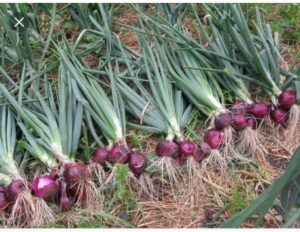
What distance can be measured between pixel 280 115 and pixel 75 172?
92 centimetres

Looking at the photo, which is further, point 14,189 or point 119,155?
point 119,155

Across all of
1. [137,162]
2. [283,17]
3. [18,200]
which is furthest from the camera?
[283,17]

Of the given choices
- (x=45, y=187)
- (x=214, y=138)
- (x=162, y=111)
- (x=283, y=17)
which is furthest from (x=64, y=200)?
(x=283, y=17)

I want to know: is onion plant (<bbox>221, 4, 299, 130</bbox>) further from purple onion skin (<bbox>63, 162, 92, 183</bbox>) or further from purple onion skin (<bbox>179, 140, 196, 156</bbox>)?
purple onion skin (<bbox>63, 162, 92, 183</bbox>)

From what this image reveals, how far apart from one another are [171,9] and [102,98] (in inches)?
27.3

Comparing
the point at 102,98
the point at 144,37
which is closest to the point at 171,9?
the point at 144,37

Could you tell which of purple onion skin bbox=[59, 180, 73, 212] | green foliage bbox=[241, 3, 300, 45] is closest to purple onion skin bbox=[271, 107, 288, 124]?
green foliage bbox=[241, 3, 300, 45]

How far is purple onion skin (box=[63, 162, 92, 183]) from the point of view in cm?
196

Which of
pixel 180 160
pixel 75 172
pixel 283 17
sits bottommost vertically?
pixel 180 160

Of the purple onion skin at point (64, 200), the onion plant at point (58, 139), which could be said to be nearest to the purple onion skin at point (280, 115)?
the onion plant at point (58, 139)

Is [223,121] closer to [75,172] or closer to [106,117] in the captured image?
[106,117]

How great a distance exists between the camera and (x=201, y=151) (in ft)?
6.95

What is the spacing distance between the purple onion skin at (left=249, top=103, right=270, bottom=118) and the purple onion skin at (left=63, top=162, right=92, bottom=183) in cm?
76

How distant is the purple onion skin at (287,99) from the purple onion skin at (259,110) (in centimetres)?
7
